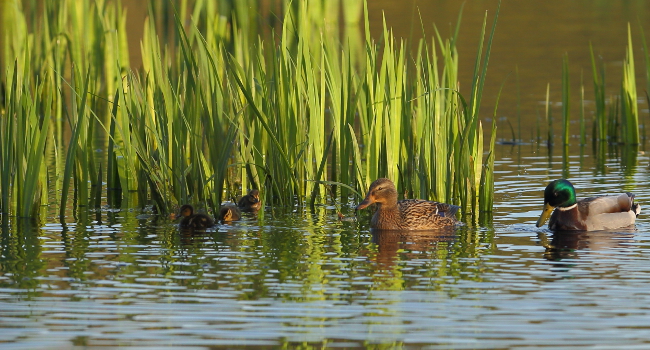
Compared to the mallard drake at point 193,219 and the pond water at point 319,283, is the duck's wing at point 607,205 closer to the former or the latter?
the pond water at point 319,283

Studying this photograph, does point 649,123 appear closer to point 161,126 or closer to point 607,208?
point 607,208

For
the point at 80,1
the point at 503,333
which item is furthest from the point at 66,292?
the point at 80,1

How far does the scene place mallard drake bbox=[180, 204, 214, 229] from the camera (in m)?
9.53

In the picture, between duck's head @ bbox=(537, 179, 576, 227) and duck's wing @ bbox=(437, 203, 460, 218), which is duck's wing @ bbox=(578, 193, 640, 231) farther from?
duck's wing @ bbox=(437, 203, 460, 218)

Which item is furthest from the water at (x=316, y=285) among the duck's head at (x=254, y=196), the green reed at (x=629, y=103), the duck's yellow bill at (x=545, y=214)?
the green reed at (x=629, y=103)

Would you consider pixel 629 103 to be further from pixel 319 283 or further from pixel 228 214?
pixel 319 283

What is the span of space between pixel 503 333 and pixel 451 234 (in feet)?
11.2

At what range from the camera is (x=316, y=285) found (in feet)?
23.9

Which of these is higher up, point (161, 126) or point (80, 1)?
point (80, 1)

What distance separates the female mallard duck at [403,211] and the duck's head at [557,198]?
0.91 m

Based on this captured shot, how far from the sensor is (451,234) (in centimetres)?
945

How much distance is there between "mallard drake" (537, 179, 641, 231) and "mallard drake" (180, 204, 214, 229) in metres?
2.99

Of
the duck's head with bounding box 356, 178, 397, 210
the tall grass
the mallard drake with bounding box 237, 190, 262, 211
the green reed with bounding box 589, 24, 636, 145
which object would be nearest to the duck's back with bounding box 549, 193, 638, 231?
the tall grass

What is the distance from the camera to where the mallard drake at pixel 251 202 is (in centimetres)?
1059
